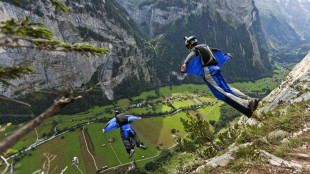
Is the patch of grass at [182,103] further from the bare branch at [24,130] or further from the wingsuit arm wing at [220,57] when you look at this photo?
the bare branch at [24,130]

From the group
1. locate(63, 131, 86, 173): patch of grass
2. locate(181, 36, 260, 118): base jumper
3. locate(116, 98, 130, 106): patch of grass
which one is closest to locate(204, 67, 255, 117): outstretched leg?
locate(181, 36, 260, 118): base jumper

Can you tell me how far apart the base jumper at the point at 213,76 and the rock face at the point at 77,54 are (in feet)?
332

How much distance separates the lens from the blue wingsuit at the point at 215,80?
6184 millimetres

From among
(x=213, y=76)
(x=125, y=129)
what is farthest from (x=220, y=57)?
(x=125, y=129)

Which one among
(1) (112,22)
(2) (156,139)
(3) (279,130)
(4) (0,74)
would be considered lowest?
(2) (156,139)

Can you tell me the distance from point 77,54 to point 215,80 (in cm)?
14573

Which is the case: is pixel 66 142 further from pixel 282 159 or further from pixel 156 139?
pixel 282 159

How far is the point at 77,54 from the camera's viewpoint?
131125 mm

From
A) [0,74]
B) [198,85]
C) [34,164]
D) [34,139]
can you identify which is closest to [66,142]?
[34,164]

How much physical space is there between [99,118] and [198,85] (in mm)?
126100

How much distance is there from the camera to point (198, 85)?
189 metres

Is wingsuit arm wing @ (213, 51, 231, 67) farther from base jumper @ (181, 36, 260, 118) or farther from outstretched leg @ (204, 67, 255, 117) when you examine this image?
outstretched leg @ (204, 67, 255, 117)

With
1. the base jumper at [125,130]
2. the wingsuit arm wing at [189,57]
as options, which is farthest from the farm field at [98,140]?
the wingsuit arm wing at [189,57]

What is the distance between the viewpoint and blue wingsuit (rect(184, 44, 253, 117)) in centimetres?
618
